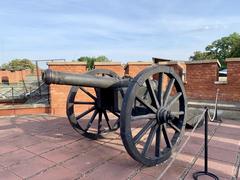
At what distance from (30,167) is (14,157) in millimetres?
530

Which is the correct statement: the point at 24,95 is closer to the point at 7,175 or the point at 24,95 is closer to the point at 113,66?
the point at 113,66

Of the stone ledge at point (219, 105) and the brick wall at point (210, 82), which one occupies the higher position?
the brick wall at point (210, 82)

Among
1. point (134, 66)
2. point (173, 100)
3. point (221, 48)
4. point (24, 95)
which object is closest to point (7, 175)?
point (173, 100)

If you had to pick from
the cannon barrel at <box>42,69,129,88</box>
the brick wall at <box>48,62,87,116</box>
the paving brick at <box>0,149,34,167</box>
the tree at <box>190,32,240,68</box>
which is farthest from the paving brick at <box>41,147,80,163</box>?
the tree at <box>190,32,240,68</box>

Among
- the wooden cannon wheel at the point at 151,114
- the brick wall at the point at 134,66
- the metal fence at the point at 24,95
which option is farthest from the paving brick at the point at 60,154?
the metal fence at the point at 24,95

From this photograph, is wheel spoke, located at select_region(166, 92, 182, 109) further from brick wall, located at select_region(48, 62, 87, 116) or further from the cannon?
brick wall, located at select_region(48, 62, 87, 116)

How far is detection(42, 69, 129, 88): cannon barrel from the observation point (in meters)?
2.69

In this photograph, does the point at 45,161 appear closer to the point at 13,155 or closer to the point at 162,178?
the point at 13,155

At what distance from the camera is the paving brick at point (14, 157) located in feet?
10.8

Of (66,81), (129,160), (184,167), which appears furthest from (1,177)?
(184,167)

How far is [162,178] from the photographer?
2805mm

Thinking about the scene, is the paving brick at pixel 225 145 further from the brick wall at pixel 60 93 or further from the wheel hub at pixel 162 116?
the brick wall at pixel 60 93

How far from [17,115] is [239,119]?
613cm

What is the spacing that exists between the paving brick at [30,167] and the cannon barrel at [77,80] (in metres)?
1.21
